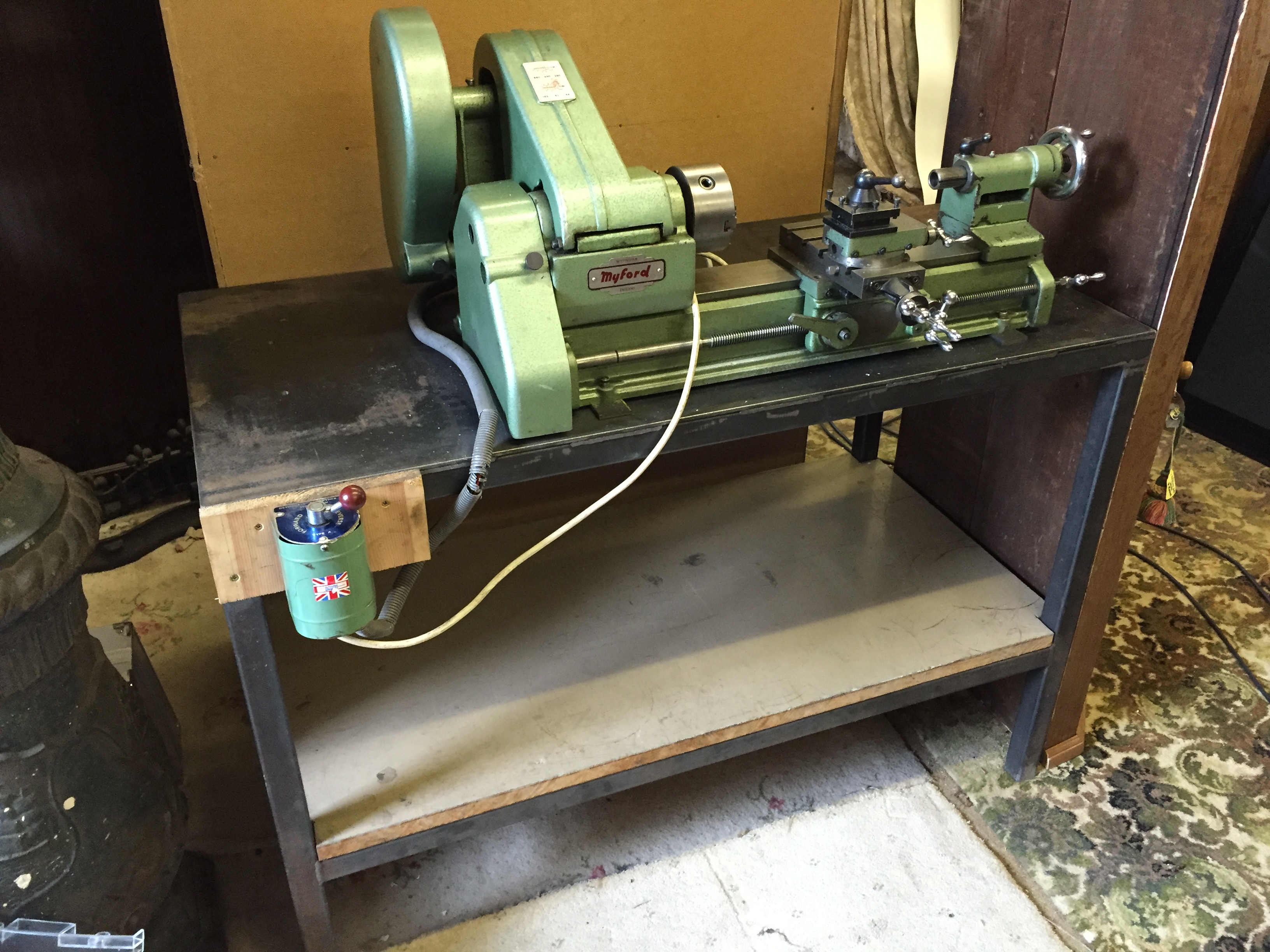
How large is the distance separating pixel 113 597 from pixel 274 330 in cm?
114

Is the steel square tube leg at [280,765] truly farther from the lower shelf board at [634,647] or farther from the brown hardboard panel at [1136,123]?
the brown hardboard panel at [1136,123]

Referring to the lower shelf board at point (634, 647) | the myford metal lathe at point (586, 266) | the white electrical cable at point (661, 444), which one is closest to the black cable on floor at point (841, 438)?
the lower shelf board at point (634, 647)

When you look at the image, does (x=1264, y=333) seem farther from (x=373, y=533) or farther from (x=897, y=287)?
(x=373, y=533)

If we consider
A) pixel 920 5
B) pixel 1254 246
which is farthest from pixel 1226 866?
pixel 920 5

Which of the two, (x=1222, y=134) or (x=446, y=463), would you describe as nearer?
(x=446, y=463)

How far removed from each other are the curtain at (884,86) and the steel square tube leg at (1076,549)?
1.27m

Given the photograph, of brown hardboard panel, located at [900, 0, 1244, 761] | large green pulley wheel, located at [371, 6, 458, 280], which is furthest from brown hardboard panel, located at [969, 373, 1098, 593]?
large green pulley wheel, located at [371, 6, 458, 280]

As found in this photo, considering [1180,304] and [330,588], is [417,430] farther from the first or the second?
[1180,304]

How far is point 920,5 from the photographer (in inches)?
89.7

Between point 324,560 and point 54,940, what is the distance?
557 mm

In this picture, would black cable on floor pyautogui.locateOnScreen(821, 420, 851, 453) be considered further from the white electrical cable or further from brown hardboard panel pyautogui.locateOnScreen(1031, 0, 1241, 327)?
the white electrical cable

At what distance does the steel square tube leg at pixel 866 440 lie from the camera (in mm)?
1959

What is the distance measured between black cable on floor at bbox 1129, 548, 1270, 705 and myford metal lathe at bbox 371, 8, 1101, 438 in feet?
3.57

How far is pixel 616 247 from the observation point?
107 centimetres
